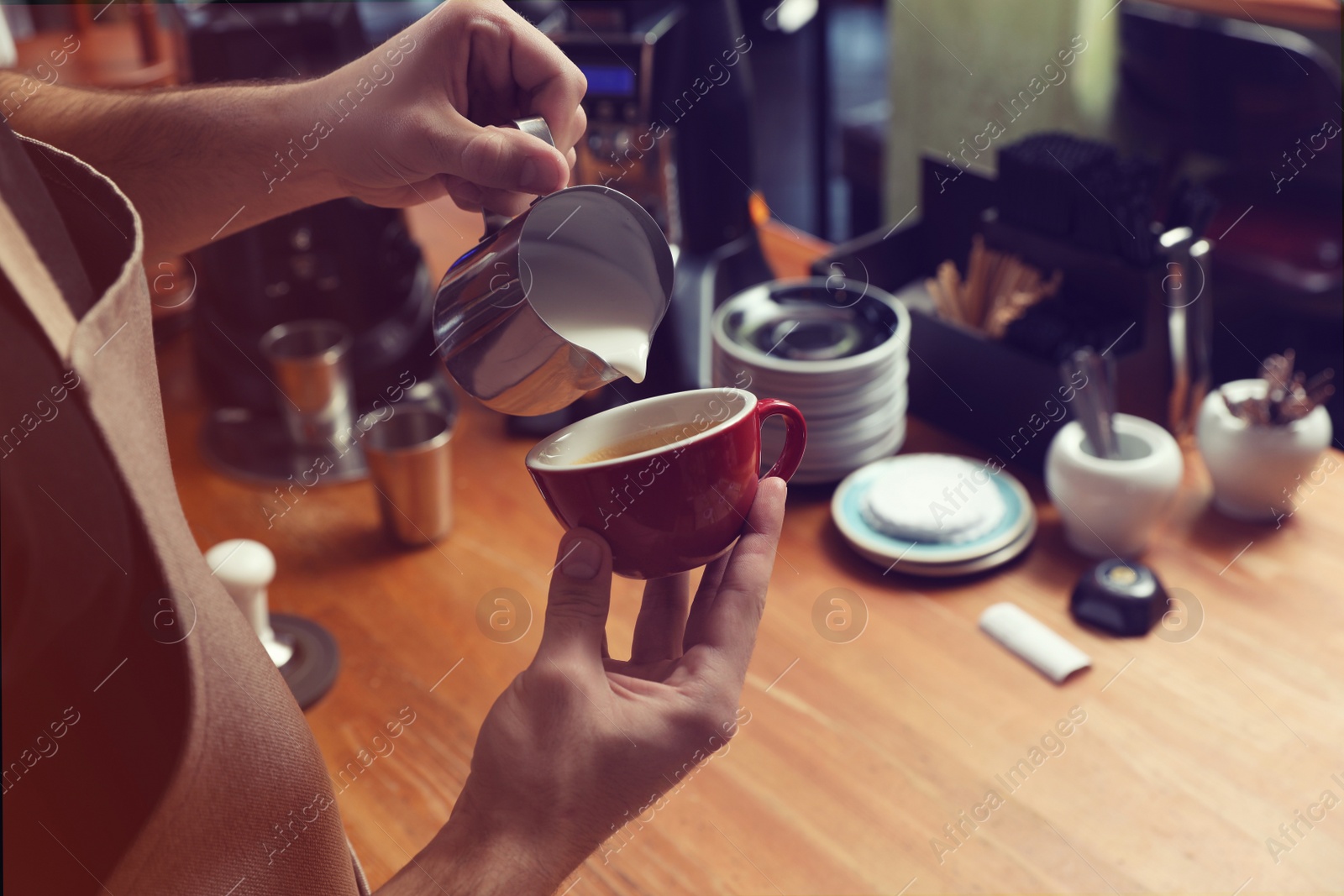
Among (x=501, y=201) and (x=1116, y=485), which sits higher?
(x=501, y=201)

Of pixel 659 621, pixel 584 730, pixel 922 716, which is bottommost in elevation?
pixel 922 716

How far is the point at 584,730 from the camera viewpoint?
711 mm

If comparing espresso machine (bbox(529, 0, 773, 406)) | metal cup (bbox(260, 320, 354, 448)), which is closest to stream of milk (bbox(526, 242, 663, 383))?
espresso machine (bbox(529, 0, 773, 406))

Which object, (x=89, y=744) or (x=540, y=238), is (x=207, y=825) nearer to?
(x=89, y=744)

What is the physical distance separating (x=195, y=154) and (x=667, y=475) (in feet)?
2.06

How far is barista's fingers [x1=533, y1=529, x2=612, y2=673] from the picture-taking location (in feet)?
2.40

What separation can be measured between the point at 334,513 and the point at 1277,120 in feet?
7.19

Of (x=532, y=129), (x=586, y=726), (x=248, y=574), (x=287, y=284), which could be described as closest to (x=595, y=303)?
(x=532, y=129)

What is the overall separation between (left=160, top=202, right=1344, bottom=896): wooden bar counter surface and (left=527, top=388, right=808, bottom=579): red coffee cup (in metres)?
0.30

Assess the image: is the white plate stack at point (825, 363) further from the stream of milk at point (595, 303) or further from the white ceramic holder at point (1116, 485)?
the stream of milk at point (595, 303)

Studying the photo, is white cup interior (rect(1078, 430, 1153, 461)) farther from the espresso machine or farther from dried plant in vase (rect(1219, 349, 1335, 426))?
the espresso machine

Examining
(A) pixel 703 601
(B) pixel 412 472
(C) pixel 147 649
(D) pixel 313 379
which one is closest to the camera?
(C) pixel 147 649

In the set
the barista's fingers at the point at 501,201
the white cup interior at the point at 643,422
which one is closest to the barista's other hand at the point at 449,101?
the barista's fingers at the point at 501,201

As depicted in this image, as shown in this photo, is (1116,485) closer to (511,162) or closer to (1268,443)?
(1268,443)
